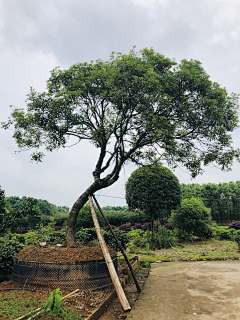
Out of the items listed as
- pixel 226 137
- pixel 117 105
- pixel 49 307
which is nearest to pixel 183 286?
pixel 49 307

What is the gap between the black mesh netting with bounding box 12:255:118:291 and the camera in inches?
208

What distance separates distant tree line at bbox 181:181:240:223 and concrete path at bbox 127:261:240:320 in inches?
670

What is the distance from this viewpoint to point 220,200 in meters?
27.2

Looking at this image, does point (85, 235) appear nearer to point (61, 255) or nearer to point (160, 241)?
point (61, 255)

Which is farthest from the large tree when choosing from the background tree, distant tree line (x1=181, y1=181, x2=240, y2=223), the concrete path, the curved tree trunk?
distant tree line (x1=181, y1=181, x2=240, y2=223)

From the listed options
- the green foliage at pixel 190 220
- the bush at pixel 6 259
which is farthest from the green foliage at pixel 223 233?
the bush at pixel 6 259

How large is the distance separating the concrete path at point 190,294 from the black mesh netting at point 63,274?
3.54 ft

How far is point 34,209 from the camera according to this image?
7535 millimetres

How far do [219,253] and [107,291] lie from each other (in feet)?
24.0

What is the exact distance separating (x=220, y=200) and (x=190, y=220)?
1522cm

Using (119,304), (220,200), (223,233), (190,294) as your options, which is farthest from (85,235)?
(220,200)

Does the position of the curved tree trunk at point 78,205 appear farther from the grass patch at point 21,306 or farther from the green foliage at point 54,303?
the green foliage at point 54,303

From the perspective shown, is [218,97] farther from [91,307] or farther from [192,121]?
[91,307]

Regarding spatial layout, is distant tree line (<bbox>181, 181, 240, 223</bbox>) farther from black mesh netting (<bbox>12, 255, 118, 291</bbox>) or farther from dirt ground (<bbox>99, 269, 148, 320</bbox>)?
black mesh netting (<bbox>12, 255, 118, 291</bbox>)
